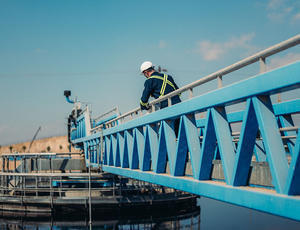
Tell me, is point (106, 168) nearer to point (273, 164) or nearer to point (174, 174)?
point (174, 174)

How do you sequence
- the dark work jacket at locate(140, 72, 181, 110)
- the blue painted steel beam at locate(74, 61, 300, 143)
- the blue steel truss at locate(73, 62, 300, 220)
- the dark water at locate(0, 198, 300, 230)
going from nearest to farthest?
the blue painted steel beam at locate(74, 61, 300, 143) → the blue steel truss at locate(73, 62, 300, 220) → the dark work jacket at locate(140, 72, 181, 110) → the dark water at locate(0, 198, 300, 230)

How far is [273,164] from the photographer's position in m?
4.72

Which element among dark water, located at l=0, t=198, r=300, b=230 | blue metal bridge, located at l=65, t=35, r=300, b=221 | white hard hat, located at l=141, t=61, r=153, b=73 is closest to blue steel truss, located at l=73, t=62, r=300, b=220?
blue metal bridge, located at l=65, t=35, r=300, b=221

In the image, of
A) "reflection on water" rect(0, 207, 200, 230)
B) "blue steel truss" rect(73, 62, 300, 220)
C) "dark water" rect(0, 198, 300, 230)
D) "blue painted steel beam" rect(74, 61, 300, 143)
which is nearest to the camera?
"blue painted steel beam" rect(74, 61, 300, 143)

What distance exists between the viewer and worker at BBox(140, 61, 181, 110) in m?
8.99

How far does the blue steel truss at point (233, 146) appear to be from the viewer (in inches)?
182

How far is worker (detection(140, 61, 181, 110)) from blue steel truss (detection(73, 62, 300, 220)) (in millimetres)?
462

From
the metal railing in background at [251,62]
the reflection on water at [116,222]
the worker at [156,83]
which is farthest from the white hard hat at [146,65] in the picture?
the reflection on water at [116,222]

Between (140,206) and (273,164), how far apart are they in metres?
19.3

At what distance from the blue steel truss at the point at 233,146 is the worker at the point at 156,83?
0.46 metres

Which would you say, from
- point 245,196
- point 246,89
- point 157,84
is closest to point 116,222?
point 157,84

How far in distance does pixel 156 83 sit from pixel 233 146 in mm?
3127

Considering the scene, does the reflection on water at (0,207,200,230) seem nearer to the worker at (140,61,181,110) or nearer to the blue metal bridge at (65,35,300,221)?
the blue metal bridge at (65,35,300,221)

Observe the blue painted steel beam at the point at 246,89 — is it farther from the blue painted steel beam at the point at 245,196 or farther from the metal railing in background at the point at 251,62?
the blue painted steel beam at the point at 245,196
